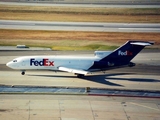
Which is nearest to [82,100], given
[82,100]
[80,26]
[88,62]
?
[82,100]

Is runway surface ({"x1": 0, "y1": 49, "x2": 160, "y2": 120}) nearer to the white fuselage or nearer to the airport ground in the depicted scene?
the airport ground

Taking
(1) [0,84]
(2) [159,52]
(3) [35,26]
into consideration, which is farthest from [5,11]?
(1) [0,84]

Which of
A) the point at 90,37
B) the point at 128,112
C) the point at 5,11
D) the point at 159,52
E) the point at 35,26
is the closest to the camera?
the point at 128,112

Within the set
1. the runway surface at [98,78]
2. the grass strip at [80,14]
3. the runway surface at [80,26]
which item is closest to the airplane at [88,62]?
the runway surface at [98,78]

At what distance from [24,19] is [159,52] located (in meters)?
48.8

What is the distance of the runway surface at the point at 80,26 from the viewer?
340 feet

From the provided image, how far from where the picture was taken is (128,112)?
149 feet

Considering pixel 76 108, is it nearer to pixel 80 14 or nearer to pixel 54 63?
pixel 54 63

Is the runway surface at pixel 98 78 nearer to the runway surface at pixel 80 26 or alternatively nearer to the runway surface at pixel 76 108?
the runway surface at pixel 76 108

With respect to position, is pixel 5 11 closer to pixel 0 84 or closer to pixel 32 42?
pixel 32 42

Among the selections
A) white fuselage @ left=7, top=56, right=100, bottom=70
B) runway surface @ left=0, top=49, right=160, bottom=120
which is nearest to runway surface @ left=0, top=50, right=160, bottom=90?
runway surface @ left=0, top=49, right=160, bottom=120

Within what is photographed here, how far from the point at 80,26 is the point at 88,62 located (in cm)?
4635

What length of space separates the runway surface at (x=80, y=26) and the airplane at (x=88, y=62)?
136 feet

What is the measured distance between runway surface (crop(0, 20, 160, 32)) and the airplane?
1637 inches
